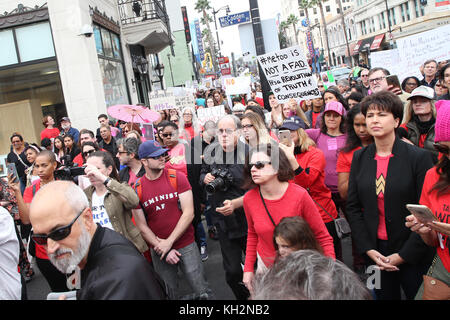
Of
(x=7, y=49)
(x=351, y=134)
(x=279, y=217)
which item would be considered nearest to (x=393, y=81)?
(x=351, y=134)

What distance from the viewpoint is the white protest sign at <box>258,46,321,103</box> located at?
6.27 metres

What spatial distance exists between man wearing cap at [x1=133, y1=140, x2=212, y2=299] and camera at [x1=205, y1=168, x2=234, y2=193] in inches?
15.3

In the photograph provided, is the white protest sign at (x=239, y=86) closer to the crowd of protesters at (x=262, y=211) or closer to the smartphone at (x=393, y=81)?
the smartphone at (x=393, y=81)

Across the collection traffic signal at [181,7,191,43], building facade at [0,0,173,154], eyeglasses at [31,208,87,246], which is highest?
traffic signal at [181,7,191,43]

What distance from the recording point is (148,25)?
17.8 m

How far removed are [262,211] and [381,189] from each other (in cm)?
92

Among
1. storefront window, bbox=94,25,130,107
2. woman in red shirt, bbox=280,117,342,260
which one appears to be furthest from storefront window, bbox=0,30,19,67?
woman in red shirt, bbox=280,117,342,260

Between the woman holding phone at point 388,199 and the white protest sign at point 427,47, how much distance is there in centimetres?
539

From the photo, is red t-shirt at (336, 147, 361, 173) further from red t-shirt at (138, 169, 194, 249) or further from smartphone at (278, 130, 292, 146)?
red t-shirt at (138, 169, 194, 249)

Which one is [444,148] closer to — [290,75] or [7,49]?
[290,75]

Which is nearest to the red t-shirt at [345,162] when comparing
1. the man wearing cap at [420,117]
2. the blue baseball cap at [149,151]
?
the man wearing cap at [420,117]
